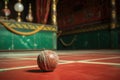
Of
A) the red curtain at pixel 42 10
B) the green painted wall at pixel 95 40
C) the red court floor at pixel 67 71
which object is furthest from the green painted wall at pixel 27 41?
the red court floor at pixel 67 71

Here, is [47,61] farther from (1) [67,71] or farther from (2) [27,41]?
(2) [27,41]

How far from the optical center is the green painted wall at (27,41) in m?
5.76

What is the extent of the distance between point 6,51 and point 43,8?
13.7 feet

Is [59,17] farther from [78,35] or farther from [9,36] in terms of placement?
[9,36]

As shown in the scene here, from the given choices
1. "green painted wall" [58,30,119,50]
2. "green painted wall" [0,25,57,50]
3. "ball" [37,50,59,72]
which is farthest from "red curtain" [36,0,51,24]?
"ball" [37,50,59,72]

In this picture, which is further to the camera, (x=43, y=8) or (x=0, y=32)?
(x=43, y=8)

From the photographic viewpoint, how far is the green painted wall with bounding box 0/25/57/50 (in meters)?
5.76

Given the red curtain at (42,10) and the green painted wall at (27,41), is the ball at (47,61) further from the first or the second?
the red curtain at (42,10)

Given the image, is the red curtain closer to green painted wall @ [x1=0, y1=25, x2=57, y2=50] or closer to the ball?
green painted wall @ [x1=0, y1=25, x2=57, y2=50]

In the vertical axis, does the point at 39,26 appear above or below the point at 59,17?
below

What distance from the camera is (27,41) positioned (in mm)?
6352

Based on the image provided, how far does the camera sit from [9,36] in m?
5.88

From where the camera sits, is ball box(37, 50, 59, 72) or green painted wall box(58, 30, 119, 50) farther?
green painted wall box(58, 30, 119, 50)

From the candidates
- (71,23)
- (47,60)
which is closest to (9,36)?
(47,60)
